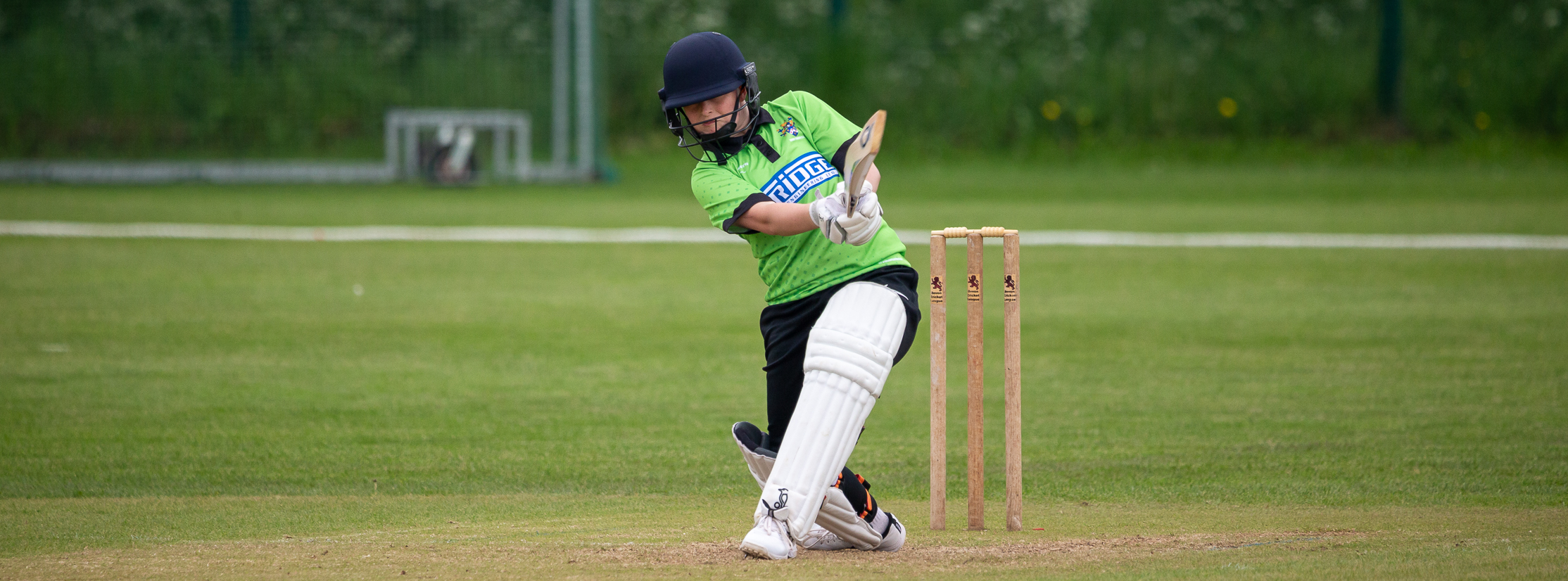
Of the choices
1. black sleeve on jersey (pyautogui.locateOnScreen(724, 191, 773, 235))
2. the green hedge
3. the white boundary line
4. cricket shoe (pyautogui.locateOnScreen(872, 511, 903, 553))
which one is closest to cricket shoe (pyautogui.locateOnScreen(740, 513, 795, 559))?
cricket shoe (pyautogui.locateOnScreen(872, 511, 903, 553))

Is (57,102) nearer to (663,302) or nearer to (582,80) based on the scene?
(582,80)

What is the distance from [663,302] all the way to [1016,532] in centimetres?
579

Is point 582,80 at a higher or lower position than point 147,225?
higher

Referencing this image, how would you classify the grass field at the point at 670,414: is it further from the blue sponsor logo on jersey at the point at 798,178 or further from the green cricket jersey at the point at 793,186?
the blue sponsor logo on jersey at the point at 798,178

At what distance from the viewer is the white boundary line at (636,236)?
12.6m

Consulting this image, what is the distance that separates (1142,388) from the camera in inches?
282

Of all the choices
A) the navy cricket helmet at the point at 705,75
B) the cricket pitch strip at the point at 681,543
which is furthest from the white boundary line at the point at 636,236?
the navy cricket helmet at the point at 705,75

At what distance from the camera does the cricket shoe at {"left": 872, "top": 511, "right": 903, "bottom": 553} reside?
4109 mm

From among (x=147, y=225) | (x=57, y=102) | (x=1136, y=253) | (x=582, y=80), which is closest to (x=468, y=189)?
(x=582, y=80)

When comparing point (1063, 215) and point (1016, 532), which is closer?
point (1016, 532)

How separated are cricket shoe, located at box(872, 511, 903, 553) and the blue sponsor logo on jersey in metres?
0.97

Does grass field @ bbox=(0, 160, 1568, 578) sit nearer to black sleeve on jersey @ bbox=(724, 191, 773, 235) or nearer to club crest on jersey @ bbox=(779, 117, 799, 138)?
black sleeve on jersey @ bbox=(724, 191, 773, 235)

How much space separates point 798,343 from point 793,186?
46 centimetres

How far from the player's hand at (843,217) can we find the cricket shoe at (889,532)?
3.07 feet
